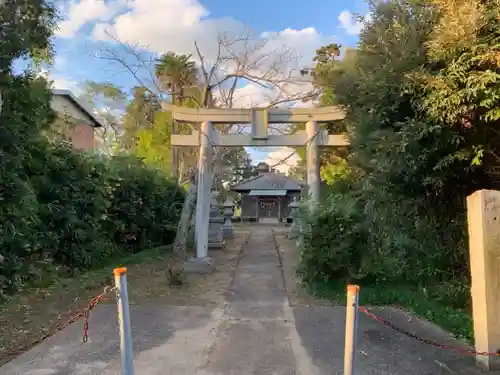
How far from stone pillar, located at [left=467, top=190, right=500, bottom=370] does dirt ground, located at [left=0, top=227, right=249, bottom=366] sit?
413cm

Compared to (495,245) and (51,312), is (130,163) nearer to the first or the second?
(51,312)

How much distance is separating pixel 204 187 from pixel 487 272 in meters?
7.47

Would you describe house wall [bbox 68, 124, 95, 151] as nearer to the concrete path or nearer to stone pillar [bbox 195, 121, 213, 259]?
stone pillar [bbox 195, 121, 213, 259]

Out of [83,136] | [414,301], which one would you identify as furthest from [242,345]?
[83,136]

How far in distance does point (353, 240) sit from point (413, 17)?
383 cm

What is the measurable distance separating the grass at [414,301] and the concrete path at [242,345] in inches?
A: 9.1

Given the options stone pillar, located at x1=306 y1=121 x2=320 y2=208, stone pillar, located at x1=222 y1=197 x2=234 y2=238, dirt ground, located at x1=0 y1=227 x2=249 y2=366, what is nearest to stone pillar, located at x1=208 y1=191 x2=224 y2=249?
dirt ground, located at x1=0 y1=227 x2=249 y2=366

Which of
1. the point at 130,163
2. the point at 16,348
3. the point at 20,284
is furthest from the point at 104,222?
the point at 16,348

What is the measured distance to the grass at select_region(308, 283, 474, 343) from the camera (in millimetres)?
5402

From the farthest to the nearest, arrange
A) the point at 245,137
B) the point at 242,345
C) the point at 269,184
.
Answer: the point at 269,184 < the point at 245,137 < the point at 242,345

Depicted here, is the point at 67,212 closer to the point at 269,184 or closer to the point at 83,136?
the point at 83,136

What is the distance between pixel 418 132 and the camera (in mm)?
4723

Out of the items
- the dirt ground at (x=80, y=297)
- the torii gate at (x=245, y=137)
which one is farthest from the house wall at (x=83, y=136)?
the dirt ground at (x=80, y=297)

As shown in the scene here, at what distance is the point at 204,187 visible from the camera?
10648mm
